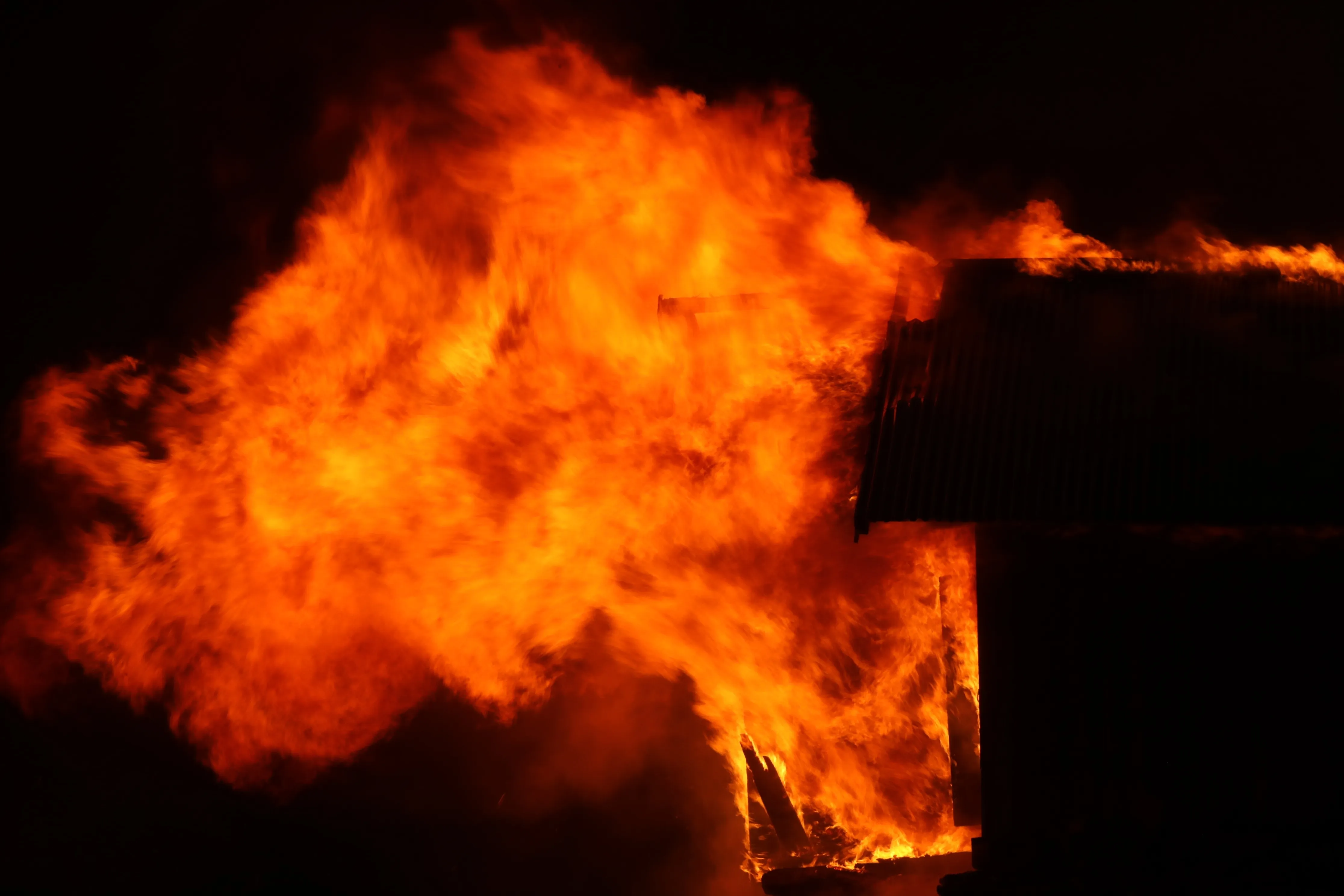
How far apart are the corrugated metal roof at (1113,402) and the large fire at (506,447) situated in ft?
4.52

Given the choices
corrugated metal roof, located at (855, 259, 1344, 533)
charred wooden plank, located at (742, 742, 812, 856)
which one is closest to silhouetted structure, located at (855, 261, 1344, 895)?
corrugated metal roof, located at (855, 259, 1344, 533)

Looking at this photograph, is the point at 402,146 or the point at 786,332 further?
the point at 402,146

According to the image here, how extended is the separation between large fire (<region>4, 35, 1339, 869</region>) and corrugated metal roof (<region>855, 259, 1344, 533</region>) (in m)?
1.38

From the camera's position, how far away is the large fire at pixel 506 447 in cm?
952

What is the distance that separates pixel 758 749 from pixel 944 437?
407 cm

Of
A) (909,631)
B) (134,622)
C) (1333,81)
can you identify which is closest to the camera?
(909,631)

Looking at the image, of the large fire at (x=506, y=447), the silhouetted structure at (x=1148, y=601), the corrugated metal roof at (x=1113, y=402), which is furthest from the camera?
the large fire at (x=506, y=447)

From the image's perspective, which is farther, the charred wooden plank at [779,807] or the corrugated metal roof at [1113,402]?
the charred wooden plank at [779,807]

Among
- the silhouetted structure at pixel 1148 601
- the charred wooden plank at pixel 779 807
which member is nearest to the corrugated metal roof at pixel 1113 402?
the silhouetted structure at pixel 1148 601

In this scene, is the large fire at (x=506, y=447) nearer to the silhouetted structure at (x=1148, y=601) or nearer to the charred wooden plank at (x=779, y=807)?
the charred wooden plank at (x=779, y=807)

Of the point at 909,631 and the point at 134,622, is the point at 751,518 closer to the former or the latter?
the point at 909,631

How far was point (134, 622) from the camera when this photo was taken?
1023 cm

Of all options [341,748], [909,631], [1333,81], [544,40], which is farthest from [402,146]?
[1333,81]

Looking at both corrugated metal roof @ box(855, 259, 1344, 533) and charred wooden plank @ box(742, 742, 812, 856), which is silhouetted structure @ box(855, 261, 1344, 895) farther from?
charred wooden plank @ box(742, 742, 812, 856)
